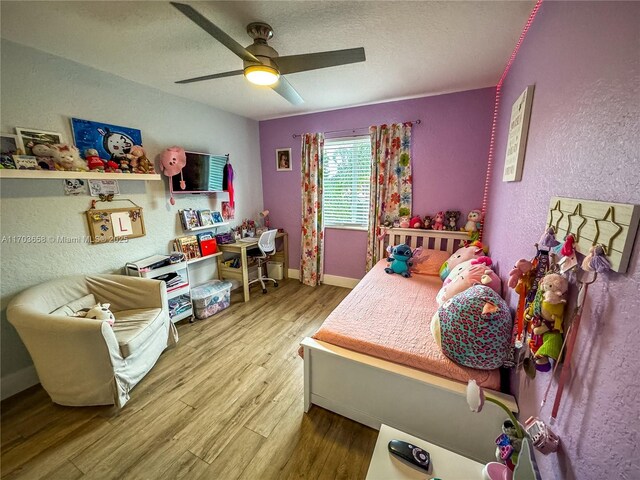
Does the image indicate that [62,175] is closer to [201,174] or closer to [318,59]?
[201,174]

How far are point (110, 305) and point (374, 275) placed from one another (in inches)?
96.3

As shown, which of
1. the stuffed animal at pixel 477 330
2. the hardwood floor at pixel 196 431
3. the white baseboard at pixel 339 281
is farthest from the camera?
the white baseboard at pixel 339 281

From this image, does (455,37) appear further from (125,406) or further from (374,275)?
(125,406)

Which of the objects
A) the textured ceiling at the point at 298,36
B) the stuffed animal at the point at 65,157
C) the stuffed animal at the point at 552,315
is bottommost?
the stuffed animal at the point at 552,315

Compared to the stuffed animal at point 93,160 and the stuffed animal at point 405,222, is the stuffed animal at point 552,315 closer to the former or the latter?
the stuffed animal at point 405,222

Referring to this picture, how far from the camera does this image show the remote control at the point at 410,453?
87cm

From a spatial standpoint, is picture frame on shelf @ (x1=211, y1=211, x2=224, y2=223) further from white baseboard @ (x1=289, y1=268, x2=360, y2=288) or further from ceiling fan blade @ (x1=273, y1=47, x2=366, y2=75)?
ceiling fan blade @ (x1=273, y1=47, x2=366, y2=75)

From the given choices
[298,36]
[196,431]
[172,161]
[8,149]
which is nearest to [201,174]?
[172,161]

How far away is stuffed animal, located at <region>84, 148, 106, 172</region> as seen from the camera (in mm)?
2025

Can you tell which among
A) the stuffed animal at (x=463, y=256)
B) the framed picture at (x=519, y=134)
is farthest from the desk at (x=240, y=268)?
the framed picture at (x=519, y=134)

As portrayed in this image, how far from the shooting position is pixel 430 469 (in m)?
0.86

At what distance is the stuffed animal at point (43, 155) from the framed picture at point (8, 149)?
0.28 ft

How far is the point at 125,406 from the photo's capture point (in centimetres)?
169

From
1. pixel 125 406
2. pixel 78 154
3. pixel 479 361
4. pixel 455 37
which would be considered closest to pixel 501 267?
pixel 479 361
